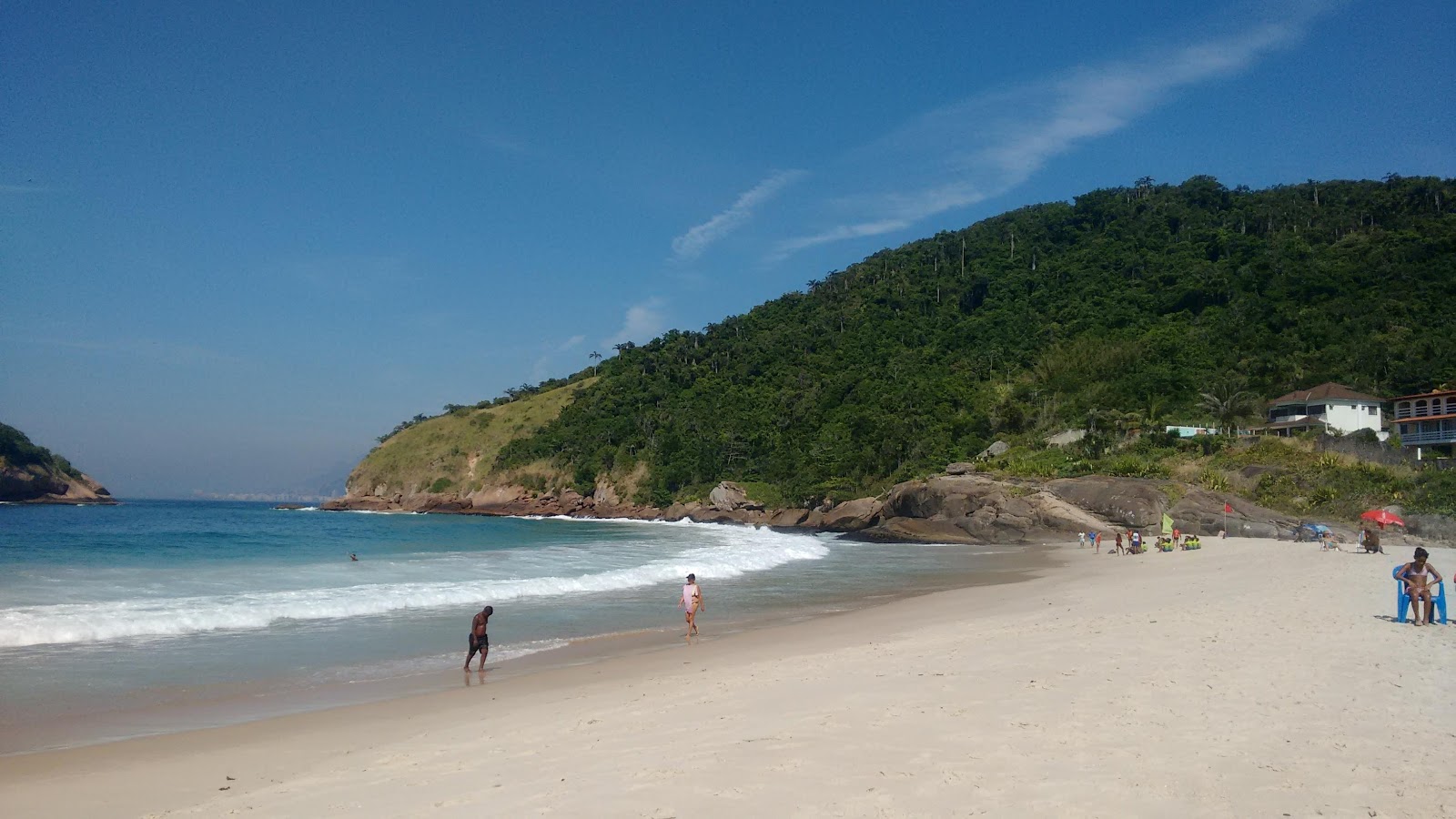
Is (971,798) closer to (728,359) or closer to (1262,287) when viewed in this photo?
(1262,287)

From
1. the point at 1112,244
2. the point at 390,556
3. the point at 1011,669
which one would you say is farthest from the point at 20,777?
the point at 1112,244

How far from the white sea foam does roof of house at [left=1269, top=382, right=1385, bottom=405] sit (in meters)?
43.5

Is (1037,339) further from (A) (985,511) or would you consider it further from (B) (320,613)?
(B) (320,613)

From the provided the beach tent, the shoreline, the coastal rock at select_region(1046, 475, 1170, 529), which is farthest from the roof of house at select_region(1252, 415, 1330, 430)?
the shoreline

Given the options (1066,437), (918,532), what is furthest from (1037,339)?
(918,532)

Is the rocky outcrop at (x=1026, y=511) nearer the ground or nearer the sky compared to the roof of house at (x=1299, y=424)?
nearer the ground

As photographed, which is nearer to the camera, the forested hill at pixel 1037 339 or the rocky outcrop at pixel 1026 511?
the rocky outcrop at pixel 1026 511

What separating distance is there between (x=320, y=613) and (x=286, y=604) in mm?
1152

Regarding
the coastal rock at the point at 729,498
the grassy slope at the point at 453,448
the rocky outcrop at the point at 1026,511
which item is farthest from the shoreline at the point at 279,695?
the grassy slope at the point at 453,448

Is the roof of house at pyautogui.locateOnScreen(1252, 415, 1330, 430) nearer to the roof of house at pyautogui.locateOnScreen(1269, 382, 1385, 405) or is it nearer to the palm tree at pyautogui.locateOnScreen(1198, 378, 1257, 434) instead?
the roof of house at pyautogui.locateOnScreen(1269, 382, 1385, 405)

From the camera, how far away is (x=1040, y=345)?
269 ft

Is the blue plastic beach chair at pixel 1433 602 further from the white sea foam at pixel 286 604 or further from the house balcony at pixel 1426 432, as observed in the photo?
the house balcony at pixel 1426 432

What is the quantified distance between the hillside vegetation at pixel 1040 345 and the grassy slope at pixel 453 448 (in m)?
2.32

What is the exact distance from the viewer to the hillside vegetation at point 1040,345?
6194 centimetres
